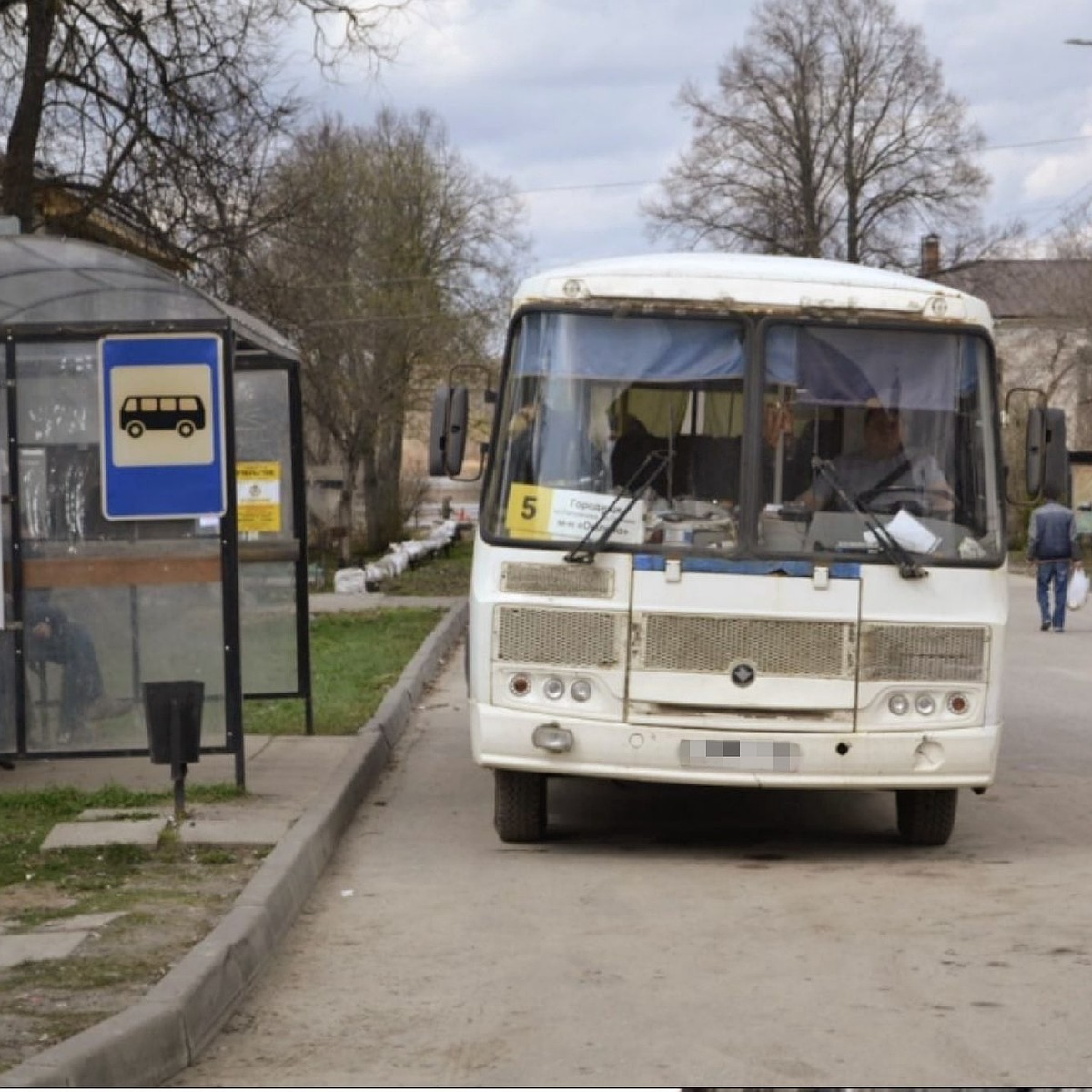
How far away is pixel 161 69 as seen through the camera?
2319cm

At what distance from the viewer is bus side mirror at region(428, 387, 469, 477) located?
11.3 metres

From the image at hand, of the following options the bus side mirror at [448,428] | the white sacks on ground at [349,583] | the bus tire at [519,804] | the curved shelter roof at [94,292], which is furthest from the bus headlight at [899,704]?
the white sacks on ground at [349,583]

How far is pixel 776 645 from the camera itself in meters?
10.4

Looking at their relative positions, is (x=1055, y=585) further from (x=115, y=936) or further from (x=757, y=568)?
(x=115, y=936)

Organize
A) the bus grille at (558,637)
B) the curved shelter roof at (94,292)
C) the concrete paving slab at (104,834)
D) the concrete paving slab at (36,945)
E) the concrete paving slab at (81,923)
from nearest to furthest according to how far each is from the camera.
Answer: the concrete paving slab at (36,945) < the concrete paving slab at (81,923) < the concrete paving slab at (104,834) < the bus grille at (558,637) < the curved shelter roof at (94,292)

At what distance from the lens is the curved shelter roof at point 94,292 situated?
1233cm

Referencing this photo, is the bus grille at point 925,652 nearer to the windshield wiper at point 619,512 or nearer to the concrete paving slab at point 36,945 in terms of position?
the windshield wiper at point 619,512

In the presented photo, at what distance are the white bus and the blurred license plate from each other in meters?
0.01

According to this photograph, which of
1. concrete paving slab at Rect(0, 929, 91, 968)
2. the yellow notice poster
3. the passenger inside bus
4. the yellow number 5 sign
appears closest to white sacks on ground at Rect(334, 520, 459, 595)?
the yellow notice poster

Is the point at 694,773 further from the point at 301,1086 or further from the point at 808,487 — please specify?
the point at 301,1086

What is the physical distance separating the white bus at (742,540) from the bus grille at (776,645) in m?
0.01

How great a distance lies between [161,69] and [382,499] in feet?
134

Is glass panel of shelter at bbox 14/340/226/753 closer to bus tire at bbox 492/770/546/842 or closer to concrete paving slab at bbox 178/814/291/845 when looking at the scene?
concrete paving slab at bbox 178/814/291/845

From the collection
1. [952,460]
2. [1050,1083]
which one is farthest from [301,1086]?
[952,460]
